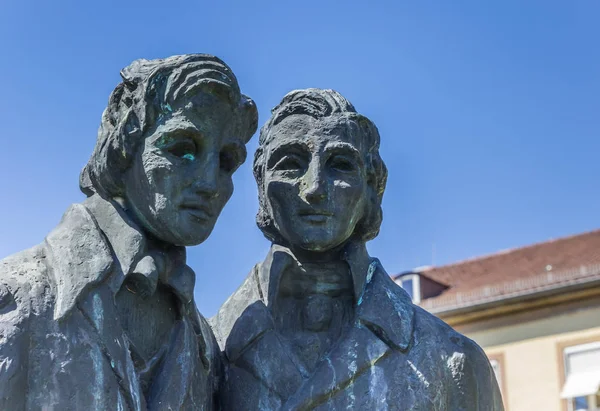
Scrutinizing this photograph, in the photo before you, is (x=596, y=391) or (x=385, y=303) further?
(x=596, y=391)

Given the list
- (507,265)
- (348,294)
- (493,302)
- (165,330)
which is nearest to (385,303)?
(348,294)

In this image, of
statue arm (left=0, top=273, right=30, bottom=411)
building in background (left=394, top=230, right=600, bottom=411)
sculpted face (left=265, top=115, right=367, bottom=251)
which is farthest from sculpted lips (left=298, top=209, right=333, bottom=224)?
building in background (left=394, top=230, right=600, bottom=411)

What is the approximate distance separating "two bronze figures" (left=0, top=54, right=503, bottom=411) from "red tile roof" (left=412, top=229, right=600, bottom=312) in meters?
23.4

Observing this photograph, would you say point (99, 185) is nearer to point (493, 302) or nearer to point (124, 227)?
point (124, 227)

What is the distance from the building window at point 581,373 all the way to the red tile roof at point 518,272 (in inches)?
64.5

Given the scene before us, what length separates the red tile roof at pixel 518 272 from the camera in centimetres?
2939

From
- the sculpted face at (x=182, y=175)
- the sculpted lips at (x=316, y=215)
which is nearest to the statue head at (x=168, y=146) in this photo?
the sculpted face at (x=182, y=175)

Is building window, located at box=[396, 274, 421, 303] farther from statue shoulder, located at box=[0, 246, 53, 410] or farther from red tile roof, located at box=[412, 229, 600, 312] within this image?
statue shoulder, located at box=[0, 246, 53, 410]

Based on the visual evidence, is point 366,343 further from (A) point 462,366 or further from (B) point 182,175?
(B) point 182,175

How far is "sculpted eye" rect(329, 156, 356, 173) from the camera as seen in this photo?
5953mm

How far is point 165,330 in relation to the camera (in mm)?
5410

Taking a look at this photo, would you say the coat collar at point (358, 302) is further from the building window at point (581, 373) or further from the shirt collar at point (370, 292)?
the building window at point (581, 373)

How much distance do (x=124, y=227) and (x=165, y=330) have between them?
0.46 m

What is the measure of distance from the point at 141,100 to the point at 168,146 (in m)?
0.22
